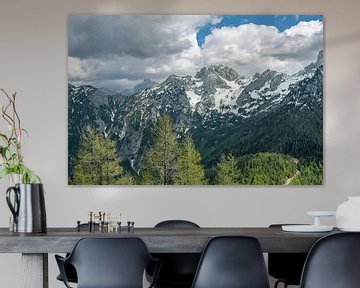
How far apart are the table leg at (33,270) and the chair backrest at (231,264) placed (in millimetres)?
767

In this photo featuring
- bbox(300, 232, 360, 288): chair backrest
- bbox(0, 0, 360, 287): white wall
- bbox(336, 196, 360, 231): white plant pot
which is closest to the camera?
bbox(300, 232, 360, 288): chair backrest

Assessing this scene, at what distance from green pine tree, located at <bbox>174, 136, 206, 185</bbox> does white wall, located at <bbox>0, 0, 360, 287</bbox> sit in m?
0.07

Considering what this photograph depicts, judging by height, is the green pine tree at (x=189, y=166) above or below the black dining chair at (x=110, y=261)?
above

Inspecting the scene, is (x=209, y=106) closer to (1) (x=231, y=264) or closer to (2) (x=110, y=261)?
(1) (x=231, y=264)

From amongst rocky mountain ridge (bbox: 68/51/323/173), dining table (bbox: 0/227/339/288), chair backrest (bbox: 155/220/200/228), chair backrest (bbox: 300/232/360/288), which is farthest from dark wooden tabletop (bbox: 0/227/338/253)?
rocky mountain ridge (bbox: 68/51/323/173)

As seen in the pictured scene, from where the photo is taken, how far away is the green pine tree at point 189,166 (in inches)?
234

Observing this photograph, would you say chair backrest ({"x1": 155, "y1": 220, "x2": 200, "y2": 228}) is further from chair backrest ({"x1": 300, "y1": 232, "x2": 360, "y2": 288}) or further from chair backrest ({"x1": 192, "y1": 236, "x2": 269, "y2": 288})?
chair backrest ({"x1": 300, "y1": 232, "x2": 360, "y2": 288})

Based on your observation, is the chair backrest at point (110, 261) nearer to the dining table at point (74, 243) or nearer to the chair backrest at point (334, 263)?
the dining table at point (74, 243)

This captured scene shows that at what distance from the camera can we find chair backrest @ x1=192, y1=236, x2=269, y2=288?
3604mm

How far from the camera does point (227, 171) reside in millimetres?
5969

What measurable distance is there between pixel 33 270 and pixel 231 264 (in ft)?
3.22

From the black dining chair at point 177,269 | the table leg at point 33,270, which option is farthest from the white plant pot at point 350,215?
the table leg at point 33,270

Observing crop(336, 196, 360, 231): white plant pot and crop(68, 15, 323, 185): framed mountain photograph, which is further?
crop(68, 15, 323, 185): framed mountain photograph

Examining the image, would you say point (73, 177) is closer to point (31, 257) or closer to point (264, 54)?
point (264, 54)
